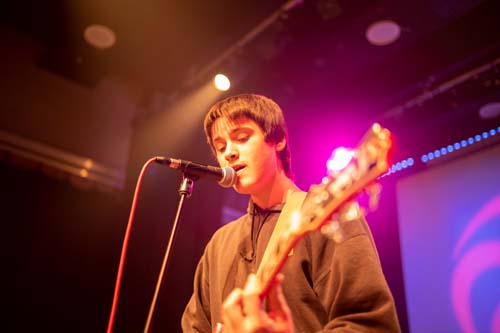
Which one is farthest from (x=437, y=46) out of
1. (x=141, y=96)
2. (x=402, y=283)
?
(x=141, y=96)

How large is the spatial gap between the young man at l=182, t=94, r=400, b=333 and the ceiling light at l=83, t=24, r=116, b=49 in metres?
2.85

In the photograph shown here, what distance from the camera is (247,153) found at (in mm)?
2148

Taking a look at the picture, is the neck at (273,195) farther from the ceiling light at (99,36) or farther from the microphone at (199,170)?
the ceiling light at (99,36)

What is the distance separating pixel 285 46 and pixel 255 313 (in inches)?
125

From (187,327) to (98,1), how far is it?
344 cm

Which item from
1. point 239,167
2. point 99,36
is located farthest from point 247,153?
point 99,36

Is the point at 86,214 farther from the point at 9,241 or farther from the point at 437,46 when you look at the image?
the point at 437,46

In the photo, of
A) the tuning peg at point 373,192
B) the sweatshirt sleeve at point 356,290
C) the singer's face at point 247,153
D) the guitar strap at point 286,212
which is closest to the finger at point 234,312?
the sweatshirt sleeve at point 356,290

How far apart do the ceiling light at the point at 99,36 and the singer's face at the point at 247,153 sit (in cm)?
294

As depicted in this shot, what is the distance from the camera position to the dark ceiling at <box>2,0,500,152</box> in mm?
3580

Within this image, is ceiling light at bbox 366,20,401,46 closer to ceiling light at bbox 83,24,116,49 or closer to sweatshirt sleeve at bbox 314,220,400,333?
sweatshirt sleeve at bbox 314,220,400,333

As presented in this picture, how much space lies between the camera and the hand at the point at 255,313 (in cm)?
125

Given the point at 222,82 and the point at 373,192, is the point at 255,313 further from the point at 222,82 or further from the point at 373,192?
the point at 222,82

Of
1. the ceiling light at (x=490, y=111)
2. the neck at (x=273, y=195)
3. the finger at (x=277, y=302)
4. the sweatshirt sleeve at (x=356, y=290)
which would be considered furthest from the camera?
the ceiling light at (x=490, y=111)
